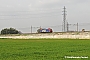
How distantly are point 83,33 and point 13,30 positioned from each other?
219 feet

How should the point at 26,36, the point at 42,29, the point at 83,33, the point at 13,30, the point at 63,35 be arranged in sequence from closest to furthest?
the point at 83,33, the point at 63,35, the point at 26,36, the point at 42,29, the point at 13,30

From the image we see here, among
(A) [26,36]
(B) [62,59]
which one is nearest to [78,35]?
(A) [26,36]

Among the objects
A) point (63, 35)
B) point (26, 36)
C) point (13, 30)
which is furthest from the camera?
point (13, 30)

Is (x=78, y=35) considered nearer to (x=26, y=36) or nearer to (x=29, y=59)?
(x=26, y=36)

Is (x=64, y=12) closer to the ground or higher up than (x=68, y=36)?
higher up

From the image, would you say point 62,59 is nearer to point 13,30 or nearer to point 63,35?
point 63,35

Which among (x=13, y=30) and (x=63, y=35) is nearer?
(x=63, y=35)

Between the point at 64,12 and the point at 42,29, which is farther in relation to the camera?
the point at 42,29

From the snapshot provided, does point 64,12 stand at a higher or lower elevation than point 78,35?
higher

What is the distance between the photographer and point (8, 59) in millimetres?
13781

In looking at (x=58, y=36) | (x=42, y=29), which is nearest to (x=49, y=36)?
(x=58, y=36)

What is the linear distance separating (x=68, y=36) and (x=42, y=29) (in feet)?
87.1

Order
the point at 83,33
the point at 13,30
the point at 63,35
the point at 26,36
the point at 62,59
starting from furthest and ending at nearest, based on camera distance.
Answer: the point at 13,30 → the point at 26,36 → the point at 63,35 → the point at 83,33 → the point at 62,59

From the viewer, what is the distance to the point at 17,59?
45.4ft
